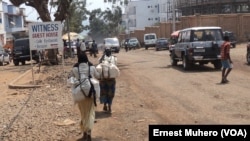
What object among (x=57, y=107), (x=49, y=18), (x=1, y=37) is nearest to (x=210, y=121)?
(x=57, y=107)

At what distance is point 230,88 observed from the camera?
579 inches

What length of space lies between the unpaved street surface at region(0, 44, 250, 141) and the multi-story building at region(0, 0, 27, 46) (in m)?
53.5

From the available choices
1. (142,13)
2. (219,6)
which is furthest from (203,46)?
(142,13)

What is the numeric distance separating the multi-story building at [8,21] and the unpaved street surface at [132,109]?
53.5 m

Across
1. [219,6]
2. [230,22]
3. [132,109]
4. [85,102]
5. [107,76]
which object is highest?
[219,6]

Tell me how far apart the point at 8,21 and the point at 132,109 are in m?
72.5

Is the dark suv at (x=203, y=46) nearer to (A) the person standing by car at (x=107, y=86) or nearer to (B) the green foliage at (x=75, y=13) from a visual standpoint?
(A) the person standing by car at (x=107, y=86)

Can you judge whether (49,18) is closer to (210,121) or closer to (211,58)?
(211,58)

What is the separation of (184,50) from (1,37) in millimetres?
52866

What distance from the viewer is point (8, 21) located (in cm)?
8094

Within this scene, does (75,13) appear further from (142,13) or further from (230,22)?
(142,13)

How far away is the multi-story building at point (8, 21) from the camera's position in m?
72.0

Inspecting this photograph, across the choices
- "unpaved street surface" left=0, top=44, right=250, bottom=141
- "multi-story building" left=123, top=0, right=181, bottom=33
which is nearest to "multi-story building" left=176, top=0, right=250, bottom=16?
"unpaved street surface" left=0, top=44, right=250, bottom=141

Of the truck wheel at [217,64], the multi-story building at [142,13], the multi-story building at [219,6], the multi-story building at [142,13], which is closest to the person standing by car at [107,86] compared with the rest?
the truck wheel at [217,64]
